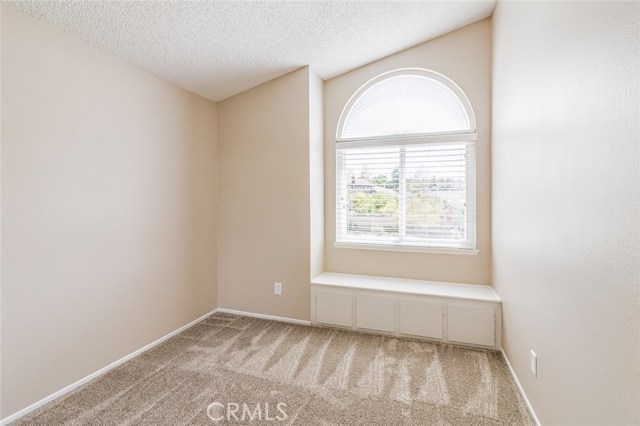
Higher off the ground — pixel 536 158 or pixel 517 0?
pixel 517 0

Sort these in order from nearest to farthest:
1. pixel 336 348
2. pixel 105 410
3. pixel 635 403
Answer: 1. pixel 635 403
2. pixel 105 410
3. pixel 336 348

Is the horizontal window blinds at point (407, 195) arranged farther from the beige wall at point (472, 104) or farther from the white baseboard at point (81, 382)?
the white baseboard at point (81, 382)

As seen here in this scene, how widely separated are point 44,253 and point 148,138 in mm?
1199

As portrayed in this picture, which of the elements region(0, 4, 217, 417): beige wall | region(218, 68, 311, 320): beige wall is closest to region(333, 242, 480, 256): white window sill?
region(218, 68, 311, 320): beige wall

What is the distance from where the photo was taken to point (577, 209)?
1.28 m

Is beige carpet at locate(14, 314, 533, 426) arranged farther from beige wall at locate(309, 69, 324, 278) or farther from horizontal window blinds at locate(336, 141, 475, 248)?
horizontal window blinds at locate(336, 141, 475, 248)

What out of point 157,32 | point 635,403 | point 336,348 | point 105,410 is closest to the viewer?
point 635,403

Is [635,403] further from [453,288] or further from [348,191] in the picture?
[348,191]

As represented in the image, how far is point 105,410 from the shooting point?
1.87 meters

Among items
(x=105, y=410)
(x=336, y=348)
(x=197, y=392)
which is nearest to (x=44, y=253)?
(x=105, y=410)

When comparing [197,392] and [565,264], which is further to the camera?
[197,392]

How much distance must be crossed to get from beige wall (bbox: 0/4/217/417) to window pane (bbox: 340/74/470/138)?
1.83m

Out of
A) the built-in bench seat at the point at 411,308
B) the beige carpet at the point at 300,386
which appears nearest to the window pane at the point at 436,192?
the built-in bench seat at the point at 411,308

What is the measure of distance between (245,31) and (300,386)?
266 cm
